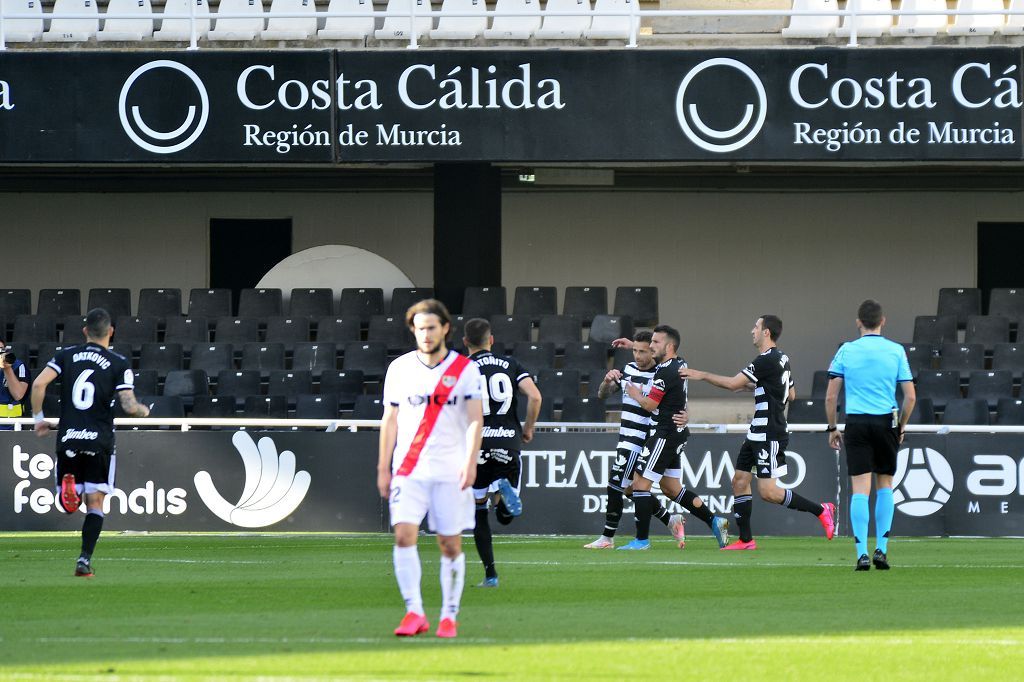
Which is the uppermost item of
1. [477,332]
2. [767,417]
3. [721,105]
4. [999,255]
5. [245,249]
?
[721,105]

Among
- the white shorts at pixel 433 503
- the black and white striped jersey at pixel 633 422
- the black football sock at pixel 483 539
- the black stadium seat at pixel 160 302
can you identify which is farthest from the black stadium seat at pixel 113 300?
the white shorts at pixel 433 503

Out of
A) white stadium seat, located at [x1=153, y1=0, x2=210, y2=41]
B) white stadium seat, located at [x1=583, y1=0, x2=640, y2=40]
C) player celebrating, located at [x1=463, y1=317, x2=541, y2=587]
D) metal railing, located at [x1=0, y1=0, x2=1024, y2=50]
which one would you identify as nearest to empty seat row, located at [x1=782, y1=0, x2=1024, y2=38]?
metal railing, located at [x1=0, y1=0, x2=1024, y2=50]

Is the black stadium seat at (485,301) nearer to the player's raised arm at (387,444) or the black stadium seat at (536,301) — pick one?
the black stadium seat at (536,301)

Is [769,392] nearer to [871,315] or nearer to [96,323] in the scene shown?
[871,315]

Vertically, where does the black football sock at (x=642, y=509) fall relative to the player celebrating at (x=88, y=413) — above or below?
below

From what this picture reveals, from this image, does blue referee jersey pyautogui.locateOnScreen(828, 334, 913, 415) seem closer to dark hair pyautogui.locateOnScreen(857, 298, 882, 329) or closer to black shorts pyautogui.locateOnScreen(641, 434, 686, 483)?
dark hair pyautogui.locateOnScreen(857, 298, 882, 329)

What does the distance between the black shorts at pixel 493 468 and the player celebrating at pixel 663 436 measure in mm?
2439

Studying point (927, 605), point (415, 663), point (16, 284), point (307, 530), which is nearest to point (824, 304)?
point (307, 530)

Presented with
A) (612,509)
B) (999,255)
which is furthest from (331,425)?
(999,255)

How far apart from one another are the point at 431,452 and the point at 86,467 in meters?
4.36

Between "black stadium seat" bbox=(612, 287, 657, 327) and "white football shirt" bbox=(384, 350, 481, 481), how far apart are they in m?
15.6

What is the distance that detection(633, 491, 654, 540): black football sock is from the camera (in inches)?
525

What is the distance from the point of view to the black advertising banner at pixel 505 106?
20.2 m

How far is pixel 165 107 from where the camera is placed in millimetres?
20672
